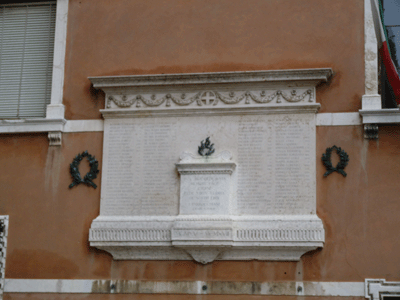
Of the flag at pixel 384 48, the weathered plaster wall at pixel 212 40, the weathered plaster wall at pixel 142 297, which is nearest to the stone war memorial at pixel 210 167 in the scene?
the weathered plaster wall at pixel 212 40

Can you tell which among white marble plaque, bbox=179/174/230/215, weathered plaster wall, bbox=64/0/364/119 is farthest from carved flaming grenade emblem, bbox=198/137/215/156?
weathered plaster wall, bbox=64/0/364/119

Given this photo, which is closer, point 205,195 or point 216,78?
point 205,195

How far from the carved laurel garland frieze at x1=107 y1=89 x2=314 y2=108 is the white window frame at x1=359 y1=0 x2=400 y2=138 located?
0.84 m

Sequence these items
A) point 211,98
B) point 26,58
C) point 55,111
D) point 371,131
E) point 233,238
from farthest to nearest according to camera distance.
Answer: point 26,58
point 55,111
point 211,98
point 371,131
point 233,238

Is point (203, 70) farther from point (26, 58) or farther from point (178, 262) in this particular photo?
point (26, 58)

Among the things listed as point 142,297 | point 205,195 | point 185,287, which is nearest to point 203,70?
point 205,195

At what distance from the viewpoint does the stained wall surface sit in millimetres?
9688

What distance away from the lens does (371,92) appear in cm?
1000

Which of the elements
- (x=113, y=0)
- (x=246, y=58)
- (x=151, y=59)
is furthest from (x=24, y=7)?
(x=246, y=58)

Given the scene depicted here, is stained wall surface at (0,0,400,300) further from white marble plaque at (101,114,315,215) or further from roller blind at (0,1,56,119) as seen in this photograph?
roller blind at (0,1,56,119)

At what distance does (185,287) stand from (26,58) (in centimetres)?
476

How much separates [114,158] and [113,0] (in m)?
2.72

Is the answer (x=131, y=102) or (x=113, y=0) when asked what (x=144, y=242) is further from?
(x=113, y=0)

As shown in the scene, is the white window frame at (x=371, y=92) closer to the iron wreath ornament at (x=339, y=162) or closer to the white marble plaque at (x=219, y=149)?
the iron wreath ornament at (x=339, y=162)
